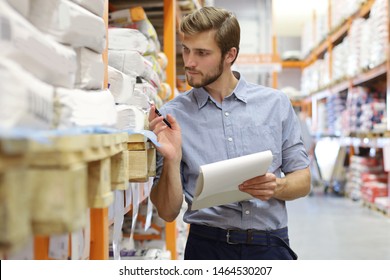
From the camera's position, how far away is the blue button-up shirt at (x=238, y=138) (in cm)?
219

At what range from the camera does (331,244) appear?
548cm

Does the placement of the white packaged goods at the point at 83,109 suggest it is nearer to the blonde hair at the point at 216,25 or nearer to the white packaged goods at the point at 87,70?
the white packaged goods at the point at 87,70

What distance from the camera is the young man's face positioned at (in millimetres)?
2170

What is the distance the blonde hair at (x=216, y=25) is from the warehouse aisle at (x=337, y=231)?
3225 millimetres

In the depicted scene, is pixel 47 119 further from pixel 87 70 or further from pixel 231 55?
pixel 231 55

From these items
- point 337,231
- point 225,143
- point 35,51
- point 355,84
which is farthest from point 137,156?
point 355,84

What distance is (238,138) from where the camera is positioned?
2.21 meters

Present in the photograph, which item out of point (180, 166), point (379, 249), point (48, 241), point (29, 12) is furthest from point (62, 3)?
point (379, 249)

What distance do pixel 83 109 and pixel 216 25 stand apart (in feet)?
3.93

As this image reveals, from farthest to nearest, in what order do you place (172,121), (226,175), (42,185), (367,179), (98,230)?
(367,179) < (172,121) < (226,175) < (98,230) < (42,185)

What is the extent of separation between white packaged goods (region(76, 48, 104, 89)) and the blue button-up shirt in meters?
0.91

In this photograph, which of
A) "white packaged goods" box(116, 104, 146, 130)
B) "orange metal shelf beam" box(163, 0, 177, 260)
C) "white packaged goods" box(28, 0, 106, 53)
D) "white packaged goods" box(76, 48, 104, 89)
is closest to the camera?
"white packaged goods" box(28, 0, 106, 53)

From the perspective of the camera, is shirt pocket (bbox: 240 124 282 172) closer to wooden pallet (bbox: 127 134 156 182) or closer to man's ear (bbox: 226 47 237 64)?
man's ear (bbox: 226 47 237 64)

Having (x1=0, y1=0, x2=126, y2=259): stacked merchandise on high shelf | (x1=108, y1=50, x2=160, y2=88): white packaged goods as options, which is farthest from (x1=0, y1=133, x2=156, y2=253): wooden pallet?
(x1=108, y1=50, x2=160, y2=88): white packaged goods
